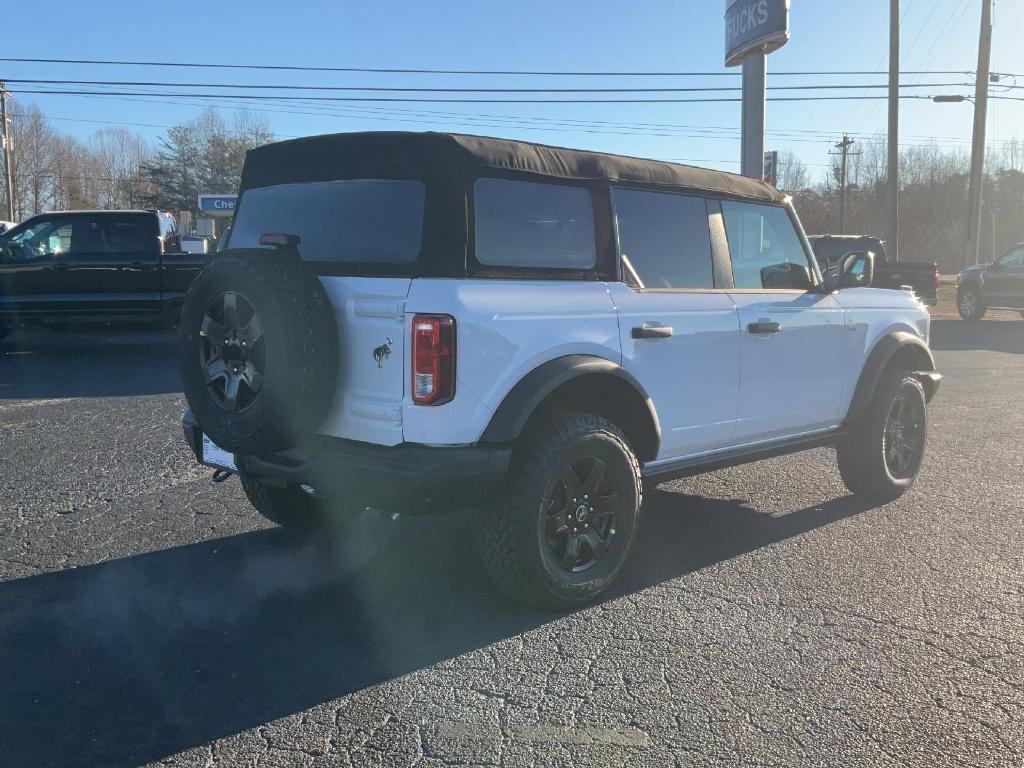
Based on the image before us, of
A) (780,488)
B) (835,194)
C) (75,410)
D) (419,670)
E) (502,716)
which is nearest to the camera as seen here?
(502,716)

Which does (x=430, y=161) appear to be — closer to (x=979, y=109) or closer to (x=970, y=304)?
(x=970, y=304)

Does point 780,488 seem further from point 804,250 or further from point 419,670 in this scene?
point 419,670

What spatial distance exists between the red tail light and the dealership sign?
13495 millimetres

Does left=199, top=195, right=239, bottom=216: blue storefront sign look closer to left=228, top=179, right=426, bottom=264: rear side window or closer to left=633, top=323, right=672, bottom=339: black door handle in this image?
A: left=228, top=179, right=426, bottom=264: rear side window

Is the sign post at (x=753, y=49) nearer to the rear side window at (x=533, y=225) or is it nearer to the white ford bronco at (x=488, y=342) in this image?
the white ford bronco at (x=488, y=342)

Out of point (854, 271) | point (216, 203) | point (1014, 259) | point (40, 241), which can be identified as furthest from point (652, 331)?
point (216, 203)

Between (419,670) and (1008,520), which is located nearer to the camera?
(419,670)

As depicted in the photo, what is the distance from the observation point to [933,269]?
1773cm

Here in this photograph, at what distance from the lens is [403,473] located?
328 centimetres

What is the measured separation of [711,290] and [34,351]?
11.3m

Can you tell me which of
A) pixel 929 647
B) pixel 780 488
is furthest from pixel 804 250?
pixel 929 647

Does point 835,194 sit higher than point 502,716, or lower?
higher

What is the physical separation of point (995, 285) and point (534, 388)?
19040 millimetres

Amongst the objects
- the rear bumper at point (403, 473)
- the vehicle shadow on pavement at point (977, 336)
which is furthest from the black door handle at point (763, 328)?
the vehicle shadow on pavement at point (977, 336)
